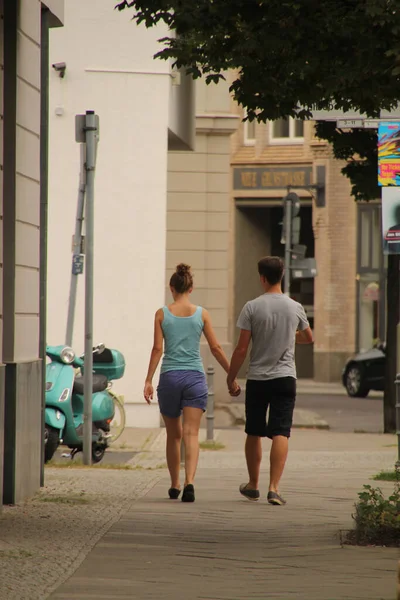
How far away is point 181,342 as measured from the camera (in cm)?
998

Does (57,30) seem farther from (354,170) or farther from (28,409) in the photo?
(28,409)

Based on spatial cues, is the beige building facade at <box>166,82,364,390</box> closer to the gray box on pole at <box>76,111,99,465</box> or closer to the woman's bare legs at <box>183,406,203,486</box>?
the gray box on pole at <box>76,111,99,465</box>

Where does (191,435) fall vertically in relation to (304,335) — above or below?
below

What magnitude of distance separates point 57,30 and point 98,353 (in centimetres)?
636

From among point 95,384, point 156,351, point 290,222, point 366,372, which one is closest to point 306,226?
point 366,372

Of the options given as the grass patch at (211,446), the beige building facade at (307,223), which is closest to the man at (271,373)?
the grass patch at (211,446)

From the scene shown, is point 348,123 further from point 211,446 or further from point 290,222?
point 290,222

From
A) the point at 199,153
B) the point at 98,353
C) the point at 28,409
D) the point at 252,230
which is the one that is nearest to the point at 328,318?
the point at 252,230

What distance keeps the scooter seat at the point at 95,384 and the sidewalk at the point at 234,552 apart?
180 cm

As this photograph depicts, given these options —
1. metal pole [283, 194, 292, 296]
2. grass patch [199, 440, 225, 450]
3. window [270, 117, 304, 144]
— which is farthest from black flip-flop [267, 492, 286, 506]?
window [270, 117, 304, 144]

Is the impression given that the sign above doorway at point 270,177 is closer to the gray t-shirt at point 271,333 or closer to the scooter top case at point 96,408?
the scooter top case at point 96,408

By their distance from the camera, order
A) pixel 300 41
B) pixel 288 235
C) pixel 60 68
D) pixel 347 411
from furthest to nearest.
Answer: pixel 288 235 < pixel 347 411 < pixel 60 68 < pixel 300 41

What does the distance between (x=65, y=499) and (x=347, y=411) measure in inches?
622

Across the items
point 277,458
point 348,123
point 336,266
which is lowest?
point 277,458
